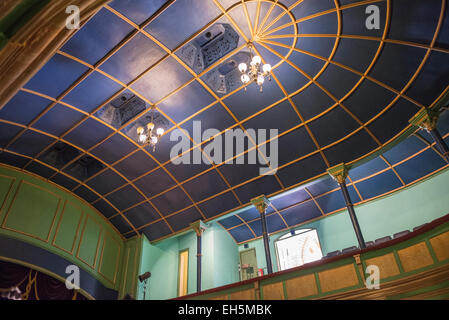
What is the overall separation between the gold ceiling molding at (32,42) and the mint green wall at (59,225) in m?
9.61

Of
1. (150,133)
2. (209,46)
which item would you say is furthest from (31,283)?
(209,46)

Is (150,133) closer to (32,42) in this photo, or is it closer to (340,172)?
(32,42)

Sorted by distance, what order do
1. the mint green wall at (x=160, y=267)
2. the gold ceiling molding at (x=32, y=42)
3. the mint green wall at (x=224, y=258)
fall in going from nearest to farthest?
the gold ceiling molding at (x=32, y=42)
the mint green wall at (x=224, y=258)
the mint green wall at (x=160, y=267)

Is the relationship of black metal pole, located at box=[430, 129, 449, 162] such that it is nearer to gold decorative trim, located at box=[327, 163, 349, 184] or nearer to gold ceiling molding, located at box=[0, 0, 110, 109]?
gold decorative trim, located at box=[327, 163, 349, 184]

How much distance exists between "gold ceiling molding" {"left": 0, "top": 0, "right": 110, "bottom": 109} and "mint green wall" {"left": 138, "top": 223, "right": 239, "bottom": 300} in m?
11.5

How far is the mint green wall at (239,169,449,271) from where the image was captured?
1136cm

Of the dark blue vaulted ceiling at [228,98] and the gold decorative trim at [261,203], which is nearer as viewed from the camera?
the dark blue vaulted ceiling at [228,98]

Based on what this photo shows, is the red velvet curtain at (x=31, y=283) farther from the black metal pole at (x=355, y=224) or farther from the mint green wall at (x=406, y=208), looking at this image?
the mint green wall at (x=406, y=208)

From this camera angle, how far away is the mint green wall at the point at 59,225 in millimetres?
11672

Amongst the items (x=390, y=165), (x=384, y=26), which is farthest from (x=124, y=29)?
(x=390, y=165)

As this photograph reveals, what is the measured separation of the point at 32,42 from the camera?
11.7ft

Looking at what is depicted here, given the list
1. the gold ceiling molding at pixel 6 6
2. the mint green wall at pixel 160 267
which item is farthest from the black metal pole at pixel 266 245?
the gold ceiling molding at pixel 6 6

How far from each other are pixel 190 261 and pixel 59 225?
5.68m
